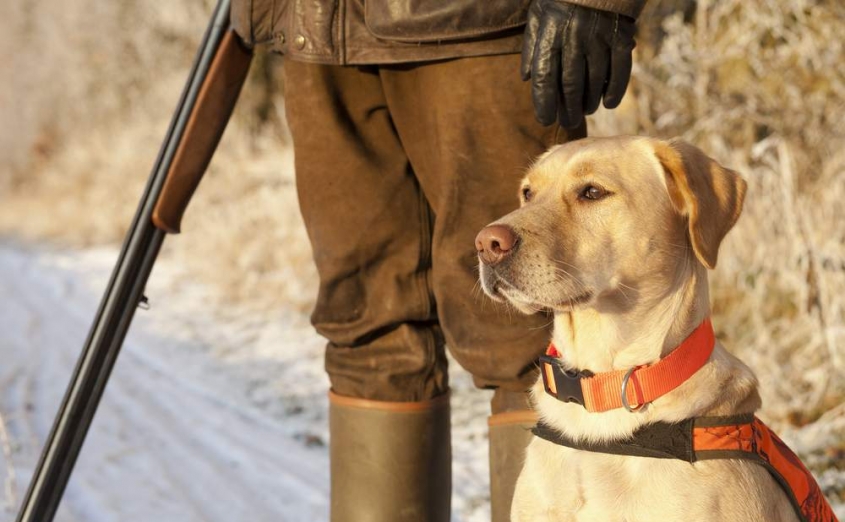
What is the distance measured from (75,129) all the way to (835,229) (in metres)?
13.2

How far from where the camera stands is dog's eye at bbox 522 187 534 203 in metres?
2.17

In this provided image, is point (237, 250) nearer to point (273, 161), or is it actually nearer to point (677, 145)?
point (273, 161)

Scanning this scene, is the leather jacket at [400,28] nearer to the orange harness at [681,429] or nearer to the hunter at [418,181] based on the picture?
the hunter at [418,181]

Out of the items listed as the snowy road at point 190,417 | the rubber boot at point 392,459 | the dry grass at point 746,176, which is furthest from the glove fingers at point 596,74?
the dry grass at point 746,176

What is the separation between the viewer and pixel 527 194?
2.19 meters

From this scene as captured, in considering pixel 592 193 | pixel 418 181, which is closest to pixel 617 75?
pixel 592 193

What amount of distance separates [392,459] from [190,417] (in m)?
2.29

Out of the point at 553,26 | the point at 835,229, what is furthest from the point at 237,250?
the point at 553,26

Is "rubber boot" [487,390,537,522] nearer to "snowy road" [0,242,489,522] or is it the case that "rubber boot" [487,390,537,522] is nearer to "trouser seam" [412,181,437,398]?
"trouser seam" [412,181,437,398]

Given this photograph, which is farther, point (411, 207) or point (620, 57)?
point (411, 207)

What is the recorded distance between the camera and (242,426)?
4.33 meters

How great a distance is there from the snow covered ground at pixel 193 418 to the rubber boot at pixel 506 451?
90cm

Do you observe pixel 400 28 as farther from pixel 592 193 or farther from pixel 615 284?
pixel 615 284

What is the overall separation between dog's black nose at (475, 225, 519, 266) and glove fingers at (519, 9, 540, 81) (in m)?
0.31
